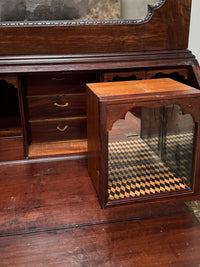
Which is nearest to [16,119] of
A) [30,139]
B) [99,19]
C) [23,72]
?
[30,139]

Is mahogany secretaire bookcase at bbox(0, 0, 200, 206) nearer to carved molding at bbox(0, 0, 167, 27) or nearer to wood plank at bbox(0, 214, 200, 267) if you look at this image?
carved molding at bbox(0, 0, 167, 27)

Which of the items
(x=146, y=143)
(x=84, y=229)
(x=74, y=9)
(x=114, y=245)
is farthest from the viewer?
(x=146, y=143)

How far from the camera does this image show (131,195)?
5.05 ft

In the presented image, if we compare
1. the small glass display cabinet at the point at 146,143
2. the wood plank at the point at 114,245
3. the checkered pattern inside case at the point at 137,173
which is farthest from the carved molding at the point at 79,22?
the wood plank at the point at 114,245

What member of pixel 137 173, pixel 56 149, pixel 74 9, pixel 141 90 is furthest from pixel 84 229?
pixel 74 9

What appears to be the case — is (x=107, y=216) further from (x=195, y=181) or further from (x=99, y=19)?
(x=99, y=19)

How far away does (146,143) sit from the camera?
2078mm

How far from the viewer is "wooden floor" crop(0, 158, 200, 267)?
1173 mm

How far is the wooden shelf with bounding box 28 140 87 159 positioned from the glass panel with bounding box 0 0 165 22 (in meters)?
0.84

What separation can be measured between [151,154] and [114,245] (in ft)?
2.75

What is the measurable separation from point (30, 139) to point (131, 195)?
0.94 meters

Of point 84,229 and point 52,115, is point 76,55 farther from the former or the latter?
point 84,229

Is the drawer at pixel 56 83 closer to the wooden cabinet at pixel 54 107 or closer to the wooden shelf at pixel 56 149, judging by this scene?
the wooden cabinet at pixel 54 107

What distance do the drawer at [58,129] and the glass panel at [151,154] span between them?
244mm
